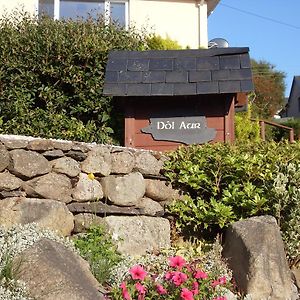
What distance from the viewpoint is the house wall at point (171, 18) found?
11.9 m

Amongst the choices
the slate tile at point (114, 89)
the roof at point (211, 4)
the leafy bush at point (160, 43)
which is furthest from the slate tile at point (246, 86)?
the roof at point (211, 4)

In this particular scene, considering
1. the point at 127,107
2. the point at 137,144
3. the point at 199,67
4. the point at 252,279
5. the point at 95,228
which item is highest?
the point at 199,67

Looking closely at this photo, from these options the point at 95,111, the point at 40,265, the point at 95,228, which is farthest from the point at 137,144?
the point at 40,265

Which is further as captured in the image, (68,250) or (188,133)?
(188,133)

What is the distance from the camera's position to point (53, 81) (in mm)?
8414

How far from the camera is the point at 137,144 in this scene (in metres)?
7.11

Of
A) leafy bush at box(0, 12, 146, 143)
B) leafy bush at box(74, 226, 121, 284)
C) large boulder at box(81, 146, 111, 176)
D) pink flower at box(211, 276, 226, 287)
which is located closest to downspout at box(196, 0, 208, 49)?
leafy bush at box(0, 12, 146, 143)

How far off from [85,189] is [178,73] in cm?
251

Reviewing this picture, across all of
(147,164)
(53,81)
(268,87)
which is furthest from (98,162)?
(268,87)

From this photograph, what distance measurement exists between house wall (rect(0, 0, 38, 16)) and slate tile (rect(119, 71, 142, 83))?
482 centimetres

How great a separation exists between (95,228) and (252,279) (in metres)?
1.51

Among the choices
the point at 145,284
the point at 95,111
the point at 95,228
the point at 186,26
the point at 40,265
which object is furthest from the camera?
the point at 186,26

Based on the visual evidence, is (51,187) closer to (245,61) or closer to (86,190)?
(86,190)

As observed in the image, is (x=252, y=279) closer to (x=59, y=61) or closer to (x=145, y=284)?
(x=145, y=284)
